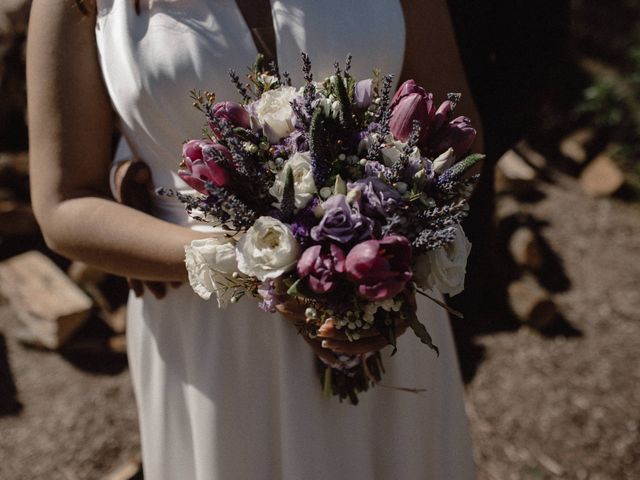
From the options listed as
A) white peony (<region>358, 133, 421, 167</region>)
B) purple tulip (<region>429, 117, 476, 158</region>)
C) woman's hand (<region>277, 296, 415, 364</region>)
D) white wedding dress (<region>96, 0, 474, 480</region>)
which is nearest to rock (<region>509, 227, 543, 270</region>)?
white wedding dress (<region>96, 0, 474, 480</region>)

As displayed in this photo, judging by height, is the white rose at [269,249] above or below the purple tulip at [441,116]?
below

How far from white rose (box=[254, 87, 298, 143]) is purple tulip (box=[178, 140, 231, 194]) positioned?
0.09 m

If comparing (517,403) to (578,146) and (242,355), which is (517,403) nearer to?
(242,355)

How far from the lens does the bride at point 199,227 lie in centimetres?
152

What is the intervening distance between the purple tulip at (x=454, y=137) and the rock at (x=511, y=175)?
338 centimetres

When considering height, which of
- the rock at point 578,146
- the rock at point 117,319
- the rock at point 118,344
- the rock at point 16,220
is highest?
the rock at point 16,220

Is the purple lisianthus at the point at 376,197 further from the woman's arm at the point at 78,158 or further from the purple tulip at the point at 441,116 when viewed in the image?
the woman's arm at the point at 78,158

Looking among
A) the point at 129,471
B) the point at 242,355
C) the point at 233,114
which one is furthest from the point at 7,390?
the point at 233,114

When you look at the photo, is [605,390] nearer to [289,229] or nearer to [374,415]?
[374,415]

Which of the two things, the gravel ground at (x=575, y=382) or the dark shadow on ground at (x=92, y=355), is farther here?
the dark shadow on ground at (x=92, y=355)

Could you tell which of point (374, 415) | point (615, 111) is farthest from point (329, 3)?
point (615, 111)

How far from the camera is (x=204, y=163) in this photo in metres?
1.17

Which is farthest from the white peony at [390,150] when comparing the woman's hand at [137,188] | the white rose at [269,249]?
the woman's hand at [137,188]

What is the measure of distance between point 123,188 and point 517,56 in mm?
1794
